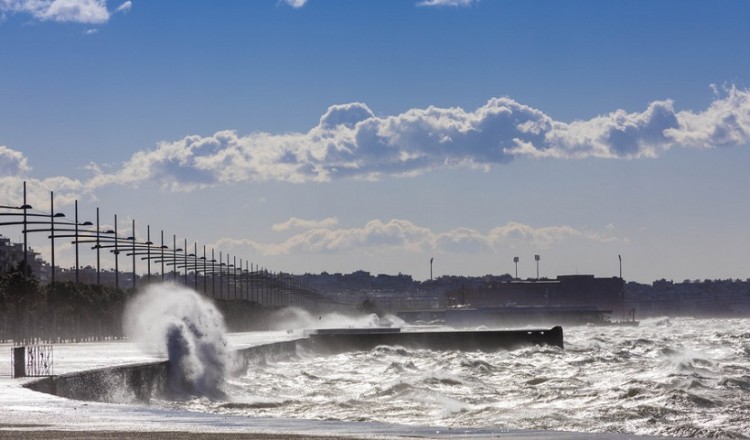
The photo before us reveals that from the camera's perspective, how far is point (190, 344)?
1921 inches

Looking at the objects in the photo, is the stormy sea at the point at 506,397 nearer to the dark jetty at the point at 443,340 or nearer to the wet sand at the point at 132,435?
the wet sand at the point at 132,435

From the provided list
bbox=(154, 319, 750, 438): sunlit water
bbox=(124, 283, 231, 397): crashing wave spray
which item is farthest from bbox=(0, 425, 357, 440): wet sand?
bbox=(124, 283, 231, 397): crashing wave spray

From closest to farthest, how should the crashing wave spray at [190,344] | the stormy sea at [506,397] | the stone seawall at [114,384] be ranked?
the stormy sea at [506,397]
the stone seawall at [114,384]
the crashing wave spray at [190,344]

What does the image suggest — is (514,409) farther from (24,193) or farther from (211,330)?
(24,193)

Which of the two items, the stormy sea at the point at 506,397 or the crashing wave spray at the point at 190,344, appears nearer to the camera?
the stormy sea at the point at 506,397

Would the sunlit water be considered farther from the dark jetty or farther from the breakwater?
the dark jetty

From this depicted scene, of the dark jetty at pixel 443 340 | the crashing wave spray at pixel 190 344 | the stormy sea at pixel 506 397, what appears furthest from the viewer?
the dark jetty at pixel 443 340

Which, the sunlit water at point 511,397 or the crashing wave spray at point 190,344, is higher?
the crashing wave spray at point 190,344

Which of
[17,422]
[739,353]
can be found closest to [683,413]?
[17,422]

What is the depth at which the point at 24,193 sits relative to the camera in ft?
271

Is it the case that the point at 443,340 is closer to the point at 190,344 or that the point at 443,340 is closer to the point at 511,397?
the point at 190,344

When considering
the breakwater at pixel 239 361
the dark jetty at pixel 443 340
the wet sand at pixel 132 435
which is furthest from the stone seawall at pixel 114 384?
the dark jetty at pixel 443 340

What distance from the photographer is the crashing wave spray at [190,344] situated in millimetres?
43531

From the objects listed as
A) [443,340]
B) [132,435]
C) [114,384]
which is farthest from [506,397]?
[443,340]
